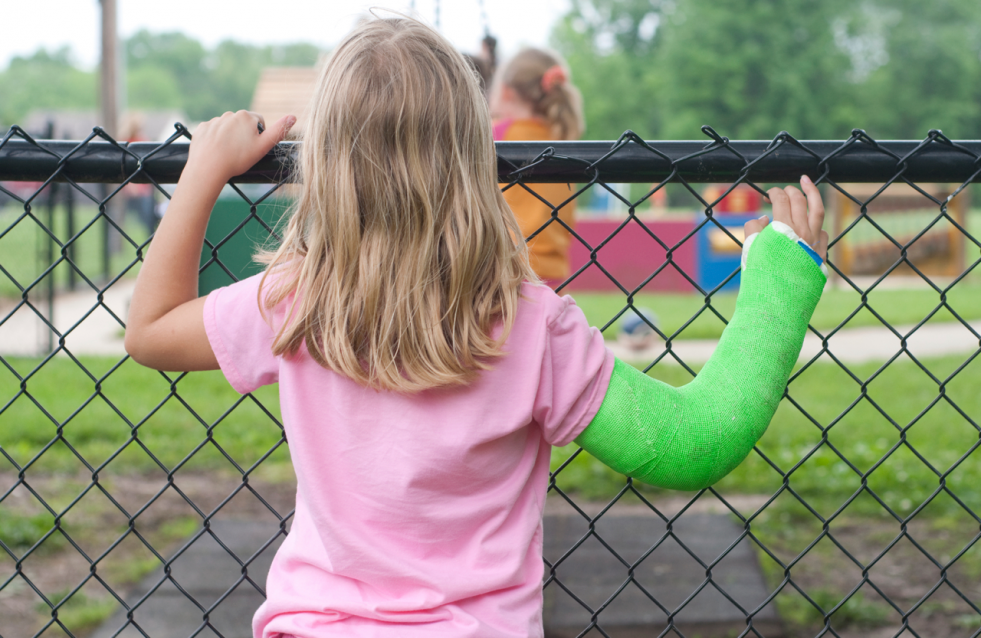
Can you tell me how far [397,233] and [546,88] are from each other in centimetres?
268

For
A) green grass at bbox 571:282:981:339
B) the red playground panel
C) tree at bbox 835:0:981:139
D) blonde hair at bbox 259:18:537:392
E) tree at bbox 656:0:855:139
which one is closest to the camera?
blonde hair at bbox 259:18:537:392

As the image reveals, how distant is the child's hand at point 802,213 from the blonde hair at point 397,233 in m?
0.44

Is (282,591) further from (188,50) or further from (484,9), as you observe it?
(188,50)

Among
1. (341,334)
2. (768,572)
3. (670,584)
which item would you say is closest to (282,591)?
(341,334)

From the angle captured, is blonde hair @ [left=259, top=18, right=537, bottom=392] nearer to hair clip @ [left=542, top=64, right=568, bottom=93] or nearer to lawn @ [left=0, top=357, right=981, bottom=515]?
lawn @ [left=0, top=357, right=981, bottom=515]

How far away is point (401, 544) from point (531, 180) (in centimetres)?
59

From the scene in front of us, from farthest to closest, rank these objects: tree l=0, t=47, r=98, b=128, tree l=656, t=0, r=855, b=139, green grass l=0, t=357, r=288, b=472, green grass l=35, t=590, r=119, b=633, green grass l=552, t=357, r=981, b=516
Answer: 1. tree l=0, t=47, r=98, b=128
2. tree l=656, t=0, r=855, b=139
3. green grass l=0, t=357, r=288, b=472
4. green grass l=552, t=357, r=981, b=516
5. green grass l=35, t=590, r=119, b=633

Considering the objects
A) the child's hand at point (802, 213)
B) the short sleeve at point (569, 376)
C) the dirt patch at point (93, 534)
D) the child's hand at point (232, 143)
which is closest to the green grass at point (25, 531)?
the dirt patch at point (93, 534)

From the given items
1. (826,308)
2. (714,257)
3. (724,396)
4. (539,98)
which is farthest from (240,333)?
(714,257)

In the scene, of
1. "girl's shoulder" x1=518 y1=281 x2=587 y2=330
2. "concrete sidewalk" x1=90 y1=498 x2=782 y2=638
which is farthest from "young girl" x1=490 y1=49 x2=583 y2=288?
"girl's shoulder" x1=518 y1=281 x2=587 y2=330

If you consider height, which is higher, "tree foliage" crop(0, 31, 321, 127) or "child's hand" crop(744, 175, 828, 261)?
"child's hand" crop(744, 175, 828, 261)

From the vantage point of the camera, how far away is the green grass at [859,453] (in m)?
3.71

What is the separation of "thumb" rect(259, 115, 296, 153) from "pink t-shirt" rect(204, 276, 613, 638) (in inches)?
10.0

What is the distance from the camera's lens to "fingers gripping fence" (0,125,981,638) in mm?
1348
